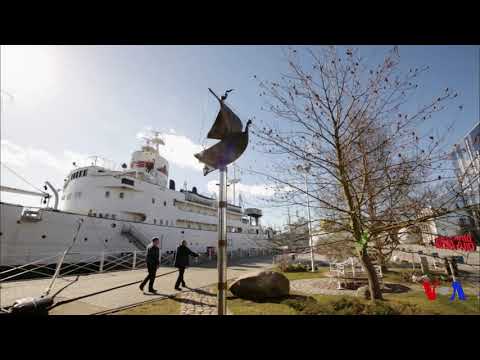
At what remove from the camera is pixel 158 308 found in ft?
17.1

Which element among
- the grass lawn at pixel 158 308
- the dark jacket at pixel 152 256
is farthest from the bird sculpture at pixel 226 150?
the dark jacket at pixel 152 256

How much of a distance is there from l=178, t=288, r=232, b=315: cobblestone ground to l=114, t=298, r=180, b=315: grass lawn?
19 centimetres

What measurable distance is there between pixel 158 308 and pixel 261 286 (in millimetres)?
3025

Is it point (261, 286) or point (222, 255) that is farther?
point (261, 286)

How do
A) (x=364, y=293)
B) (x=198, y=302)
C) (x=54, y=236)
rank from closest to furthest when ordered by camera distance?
(x=198, y=302) → (x=364, y=293) → (x=54, y=236)

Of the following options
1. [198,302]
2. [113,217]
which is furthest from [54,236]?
[198,302]

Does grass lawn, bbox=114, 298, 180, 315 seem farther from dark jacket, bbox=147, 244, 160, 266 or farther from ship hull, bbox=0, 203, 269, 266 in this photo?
ship hull, bbox=0, 203, 269, 266

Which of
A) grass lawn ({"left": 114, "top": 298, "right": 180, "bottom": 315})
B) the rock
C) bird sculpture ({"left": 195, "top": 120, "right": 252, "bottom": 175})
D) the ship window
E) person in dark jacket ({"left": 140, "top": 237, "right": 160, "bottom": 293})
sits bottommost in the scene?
the rock

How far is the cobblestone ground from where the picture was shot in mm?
5117

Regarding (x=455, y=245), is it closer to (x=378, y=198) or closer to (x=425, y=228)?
(x=425, y=228)

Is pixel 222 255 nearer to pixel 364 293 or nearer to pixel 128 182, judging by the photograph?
pixel 364 293

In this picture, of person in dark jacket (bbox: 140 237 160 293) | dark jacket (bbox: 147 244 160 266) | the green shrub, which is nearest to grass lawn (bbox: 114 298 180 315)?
person in dark jacket (bbox: 140 237 160 293)

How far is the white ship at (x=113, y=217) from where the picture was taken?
44.9ft
